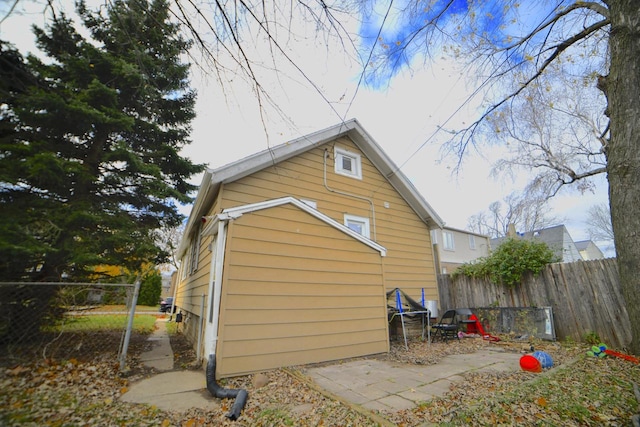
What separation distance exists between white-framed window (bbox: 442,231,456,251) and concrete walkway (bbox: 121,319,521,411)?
16.0 metres

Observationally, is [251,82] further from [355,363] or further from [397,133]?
[355,363]

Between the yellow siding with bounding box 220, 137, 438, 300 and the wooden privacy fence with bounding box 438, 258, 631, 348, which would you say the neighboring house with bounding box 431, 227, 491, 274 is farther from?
the wooden privacy fence with bounding box 438, 258, 631, 348

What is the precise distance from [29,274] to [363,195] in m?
7.83

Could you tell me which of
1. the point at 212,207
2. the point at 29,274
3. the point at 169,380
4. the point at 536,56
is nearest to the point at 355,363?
the point at 169,380

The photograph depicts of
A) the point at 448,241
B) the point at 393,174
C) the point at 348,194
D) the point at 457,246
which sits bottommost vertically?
the point at 348,194

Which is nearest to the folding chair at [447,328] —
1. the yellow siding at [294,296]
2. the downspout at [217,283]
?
the yellow siding at [294,296]

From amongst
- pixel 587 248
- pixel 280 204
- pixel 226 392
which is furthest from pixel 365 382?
pixel 587 248

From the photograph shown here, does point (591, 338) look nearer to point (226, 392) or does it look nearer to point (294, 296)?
point (294, 296)

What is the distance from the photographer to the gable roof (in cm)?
566

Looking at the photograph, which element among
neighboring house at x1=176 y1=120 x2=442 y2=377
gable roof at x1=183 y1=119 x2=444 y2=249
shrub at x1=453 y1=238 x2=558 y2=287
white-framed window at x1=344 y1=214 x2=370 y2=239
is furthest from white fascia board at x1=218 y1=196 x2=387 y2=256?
shrub at x1=453 y1=238 x2=558 y2=287

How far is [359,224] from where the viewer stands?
8133 mm

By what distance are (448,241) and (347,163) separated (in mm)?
15525

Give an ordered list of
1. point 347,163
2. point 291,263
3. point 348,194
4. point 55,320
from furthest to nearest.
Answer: point 347,163, point 348,194, point 55,320, point 291,263

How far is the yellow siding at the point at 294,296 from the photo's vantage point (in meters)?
4.28
